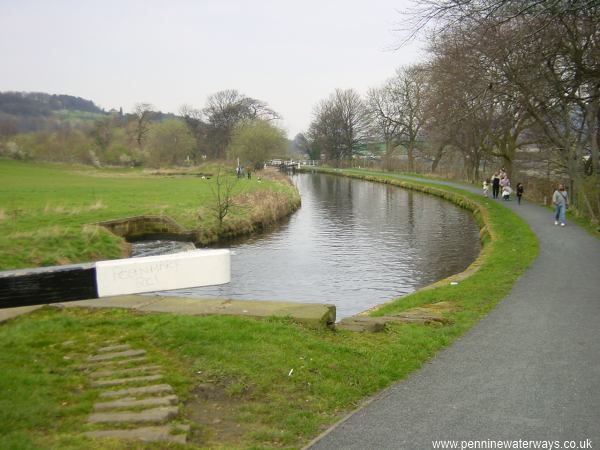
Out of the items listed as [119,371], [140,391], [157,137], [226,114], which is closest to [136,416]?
[140,391]

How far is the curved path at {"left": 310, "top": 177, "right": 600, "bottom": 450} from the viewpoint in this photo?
459cm

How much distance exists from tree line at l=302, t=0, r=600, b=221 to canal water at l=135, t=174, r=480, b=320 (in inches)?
214

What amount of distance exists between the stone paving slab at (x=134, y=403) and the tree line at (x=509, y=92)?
7.02 m

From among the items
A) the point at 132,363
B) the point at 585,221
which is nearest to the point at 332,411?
the point at 132,363

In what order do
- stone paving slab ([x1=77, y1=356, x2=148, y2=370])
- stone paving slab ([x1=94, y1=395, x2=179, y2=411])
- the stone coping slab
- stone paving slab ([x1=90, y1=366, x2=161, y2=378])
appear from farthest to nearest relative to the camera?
the stone coping slab → stone paving slab ([x1=77, y1=356, x2=148, y2=370]) → stone paving slab ([x1=90, y1=366, x2=161, y2=378]) → stone paving slab ([x1=94, y1=395, x2=179, y2=411])

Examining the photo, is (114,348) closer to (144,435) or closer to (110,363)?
(110,363)

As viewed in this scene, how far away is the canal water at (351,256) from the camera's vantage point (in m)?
15.5

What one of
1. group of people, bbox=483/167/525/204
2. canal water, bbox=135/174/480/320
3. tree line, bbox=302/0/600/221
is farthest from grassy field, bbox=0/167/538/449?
group of people, bbox=483/167/525/204

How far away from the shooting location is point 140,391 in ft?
15.6

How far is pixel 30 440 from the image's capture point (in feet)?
12.6

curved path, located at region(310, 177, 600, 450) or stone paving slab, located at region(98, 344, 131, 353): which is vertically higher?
stone paving slab, located at region(98, 344, 131, 353)

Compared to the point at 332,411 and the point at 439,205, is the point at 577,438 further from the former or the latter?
the point at 439,205

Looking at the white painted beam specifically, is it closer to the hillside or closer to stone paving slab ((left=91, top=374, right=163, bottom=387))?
stone paving slab ((left=91, top=374, right=163, bottom=387))

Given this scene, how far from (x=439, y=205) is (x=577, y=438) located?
34070 millimetres
